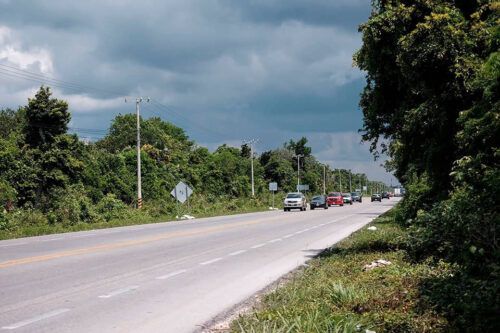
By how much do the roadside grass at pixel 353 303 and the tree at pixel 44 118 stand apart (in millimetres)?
29877

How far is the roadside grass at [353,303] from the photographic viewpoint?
20.4 feet

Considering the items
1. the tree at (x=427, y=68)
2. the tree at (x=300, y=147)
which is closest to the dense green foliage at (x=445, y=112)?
the tree at (x=427, y=68)

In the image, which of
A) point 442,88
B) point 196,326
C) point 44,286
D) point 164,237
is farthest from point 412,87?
point 164,237

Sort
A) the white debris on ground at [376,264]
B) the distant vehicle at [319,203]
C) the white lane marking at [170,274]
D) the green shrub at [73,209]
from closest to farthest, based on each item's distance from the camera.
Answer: the white debris on ground at [376,264] → the white lane marking at [170,274] → the green shrub at [73,209] → the distant vehicle at [319,203]

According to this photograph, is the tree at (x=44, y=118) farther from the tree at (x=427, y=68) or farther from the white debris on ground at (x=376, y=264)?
the white debris on ground at (x=376, y=264)

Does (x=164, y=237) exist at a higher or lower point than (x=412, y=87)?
lower

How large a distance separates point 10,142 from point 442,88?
32.4 m

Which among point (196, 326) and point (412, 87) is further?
point (412, 87)

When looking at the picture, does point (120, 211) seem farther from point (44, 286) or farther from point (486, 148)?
point (486, 148)

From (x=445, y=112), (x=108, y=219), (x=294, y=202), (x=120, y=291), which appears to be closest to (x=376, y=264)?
(x=445, y=112)

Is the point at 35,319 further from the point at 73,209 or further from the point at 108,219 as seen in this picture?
the point at 108,219

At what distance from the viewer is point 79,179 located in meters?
40.2

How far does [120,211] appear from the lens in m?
37.9

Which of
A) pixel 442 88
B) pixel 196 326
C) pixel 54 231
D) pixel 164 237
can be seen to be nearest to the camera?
pixel 196 326
